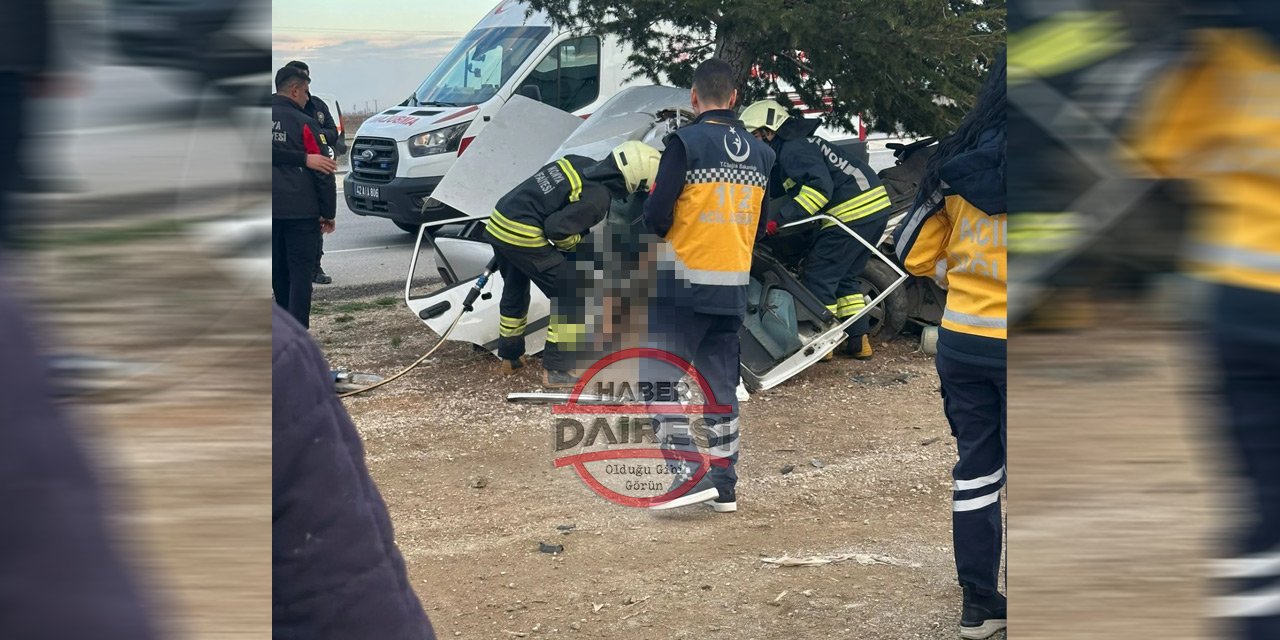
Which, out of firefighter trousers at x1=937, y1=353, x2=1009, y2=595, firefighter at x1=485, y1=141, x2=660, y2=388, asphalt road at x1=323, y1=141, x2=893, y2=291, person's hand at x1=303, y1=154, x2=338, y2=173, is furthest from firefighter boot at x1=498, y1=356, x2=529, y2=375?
firefighter trousers at x1=937, y1=353, x2=1009, y2=595

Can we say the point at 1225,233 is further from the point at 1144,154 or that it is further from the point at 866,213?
the point at 866,213

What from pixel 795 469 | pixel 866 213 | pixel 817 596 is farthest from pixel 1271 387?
pixel 866 213

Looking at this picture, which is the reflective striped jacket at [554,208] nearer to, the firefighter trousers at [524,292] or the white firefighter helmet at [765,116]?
the firefighter trousers at [524,292]

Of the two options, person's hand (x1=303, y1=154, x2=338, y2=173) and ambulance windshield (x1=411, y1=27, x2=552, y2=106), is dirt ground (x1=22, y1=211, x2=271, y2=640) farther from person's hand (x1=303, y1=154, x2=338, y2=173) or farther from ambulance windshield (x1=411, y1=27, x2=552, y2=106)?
ambulance windshield (x1=411, y1=27, x2=552, y2=106)

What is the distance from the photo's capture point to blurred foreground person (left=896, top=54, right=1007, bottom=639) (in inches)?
128

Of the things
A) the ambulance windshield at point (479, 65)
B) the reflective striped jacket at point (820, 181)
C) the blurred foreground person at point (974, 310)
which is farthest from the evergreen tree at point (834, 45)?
the ambulance windshield at point (479, 65)

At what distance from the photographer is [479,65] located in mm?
11836

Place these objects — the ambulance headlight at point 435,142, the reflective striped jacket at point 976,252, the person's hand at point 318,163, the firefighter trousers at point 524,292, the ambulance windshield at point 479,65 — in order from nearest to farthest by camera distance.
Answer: the reflective striped jacket at point 976,252 < the firefighter trousers at point 524,292 < the person's hand at point 318,163 < the ambulance windshield at point 479,65 < the ambulance headlight at point 435,142

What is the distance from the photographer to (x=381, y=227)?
14562 mm

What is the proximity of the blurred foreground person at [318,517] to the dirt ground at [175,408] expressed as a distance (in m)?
0.24

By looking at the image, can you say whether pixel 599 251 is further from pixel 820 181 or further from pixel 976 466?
pixel 976 466

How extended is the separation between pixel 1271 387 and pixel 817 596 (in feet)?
9.80

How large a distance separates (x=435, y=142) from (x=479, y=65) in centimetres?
92

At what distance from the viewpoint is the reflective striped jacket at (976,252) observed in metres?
3.22
